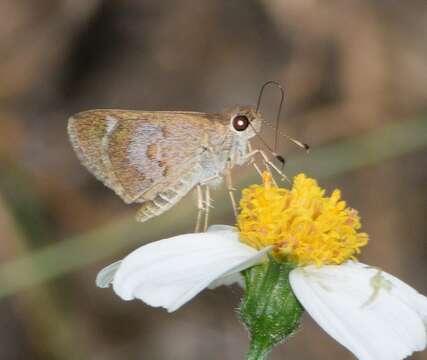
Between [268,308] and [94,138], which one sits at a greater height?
[94,138]

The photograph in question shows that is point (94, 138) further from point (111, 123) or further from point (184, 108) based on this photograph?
point (184, 108)

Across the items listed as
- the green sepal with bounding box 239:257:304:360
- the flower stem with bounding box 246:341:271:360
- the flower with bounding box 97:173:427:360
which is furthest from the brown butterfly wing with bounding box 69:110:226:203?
the flower stem with bounding box 246:341:271:360

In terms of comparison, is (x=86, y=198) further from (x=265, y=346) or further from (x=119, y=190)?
(x=265, y=346)

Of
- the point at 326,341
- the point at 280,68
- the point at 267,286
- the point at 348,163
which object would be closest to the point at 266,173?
the point at 267,286

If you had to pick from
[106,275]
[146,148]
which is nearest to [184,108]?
[146,148]

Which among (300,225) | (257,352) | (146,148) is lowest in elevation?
(257,352)

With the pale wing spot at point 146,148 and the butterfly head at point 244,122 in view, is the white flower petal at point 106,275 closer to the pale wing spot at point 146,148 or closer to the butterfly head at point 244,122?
the pale wing spot at point 146,148

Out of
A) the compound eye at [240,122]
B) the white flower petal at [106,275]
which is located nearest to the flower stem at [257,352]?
the white flower petal at [106,275]
